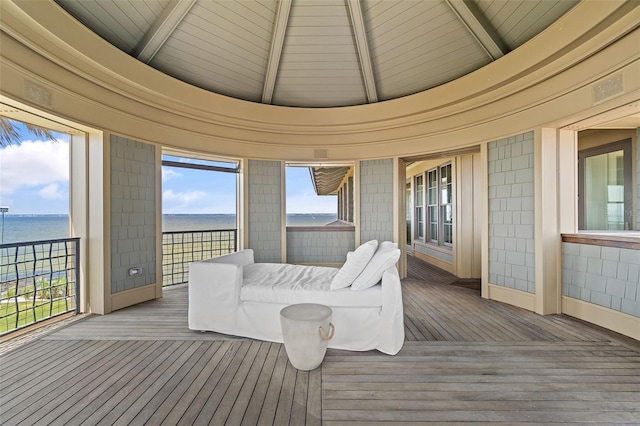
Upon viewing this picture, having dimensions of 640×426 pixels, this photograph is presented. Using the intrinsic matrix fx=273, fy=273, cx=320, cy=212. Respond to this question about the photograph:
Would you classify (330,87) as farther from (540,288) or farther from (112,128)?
(540,288)

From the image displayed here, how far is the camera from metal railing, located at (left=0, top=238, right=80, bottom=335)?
2924mm

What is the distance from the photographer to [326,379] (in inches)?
83.5

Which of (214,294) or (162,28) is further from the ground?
(162,28)

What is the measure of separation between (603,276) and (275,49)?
5.43m

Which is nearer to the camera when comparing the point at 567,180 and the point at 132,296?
the point at 567,180

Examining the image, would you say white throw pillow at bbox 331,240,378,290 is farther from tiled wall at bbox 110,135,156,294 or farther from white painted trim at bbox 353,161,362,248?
tiled wall at bbox 110,135,156,294

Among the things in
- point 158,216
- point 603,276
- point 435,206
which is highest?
point 435,206

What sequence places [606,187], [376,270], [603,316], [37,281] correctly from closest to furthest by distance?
[376,270] → [603,316] → [37,281] → [606,187]

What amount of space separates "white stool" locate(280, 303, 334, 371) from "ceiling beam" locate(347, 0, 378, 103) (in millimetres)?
4160

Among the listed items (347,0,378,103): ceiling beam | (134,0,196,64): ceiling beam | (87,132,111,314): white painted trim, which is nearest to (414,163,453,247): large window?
(347,0,378,103): ceiling beam

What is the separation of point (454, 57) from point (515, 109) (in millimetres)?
1237

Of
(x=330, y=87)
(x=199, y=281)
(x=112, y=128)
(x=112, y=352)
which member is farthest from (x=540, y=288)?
(x=112, y=128)

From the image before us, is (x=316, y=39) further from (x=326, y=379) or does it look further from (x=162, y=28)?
(x=326, y=379)

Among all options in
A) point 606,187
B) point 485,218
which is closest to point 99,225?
point 485,218
